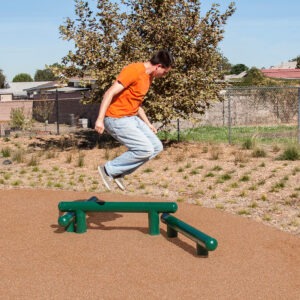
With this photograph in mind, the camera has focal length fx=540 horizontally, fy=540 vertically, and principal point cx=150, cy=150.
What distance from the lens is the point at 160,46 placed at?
14.9 m

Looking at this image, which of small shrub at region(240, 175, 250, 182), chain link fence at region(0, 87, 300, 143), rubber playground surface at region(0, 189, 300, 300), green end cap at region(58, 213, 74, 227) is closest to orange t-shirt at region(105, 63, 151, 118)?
green end cap at region(58, 213, 74, 227)

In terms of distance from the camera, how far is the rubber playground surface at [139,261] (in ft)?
14.6

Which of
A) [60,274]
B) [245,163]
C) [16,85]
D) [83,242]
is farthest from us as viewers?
[16,85]

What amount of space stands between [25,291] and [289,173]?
278 inches

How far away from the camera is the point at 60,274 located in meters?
4.84

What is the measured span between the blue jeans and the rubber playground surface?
0.79m

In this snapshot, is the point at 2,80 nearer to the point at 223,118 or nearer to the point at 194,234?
the point at 223,118

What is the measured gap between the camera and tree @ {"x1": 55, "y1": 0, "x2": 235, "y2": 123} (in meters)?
14.6

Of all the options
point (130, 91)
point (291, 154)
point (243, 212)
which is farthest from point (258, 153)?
point (130, 91)

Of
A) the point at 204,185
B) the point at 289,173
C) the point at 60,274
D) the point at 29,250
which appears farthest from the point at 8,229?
the point at 289,173

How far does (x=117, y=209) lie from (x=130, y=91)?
133cm

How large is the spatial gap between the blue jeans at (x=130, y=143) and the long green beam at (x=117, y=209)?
1.19 ft

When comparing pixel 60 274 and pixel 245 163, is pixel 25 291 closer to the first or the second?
pixel 60 274

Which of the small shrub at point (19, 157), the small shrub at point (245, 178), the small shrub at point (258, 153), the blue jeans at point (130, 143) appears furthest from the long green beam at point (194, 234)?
the small shrub at point (19, 157)
